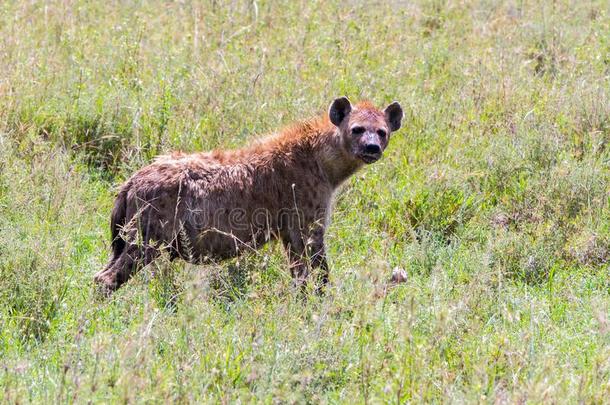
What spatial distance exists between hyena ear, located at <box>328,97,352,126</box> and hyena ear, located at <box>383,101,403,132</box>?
0.27 m

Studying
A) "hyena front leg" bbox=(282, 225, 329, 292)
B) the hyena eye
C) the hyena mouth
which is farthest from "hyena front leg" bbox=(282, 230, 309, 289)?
the hyena eye

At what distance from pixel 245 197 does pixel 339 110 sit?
903mm

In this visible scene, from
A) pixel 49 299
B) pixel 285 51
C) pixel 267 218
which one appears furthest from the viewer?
pixel 285 51

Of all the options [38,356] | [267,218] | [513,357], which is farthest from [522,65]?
[38,356]

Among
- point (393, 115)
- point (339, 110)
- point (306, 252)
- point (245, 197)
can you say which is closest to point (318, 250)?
point (306, 252)

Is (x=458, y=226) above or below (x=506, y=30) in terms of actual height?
below

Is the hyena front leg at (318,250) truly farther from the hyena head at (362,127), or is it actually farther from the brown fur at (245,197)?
the hyena head at (362,127)

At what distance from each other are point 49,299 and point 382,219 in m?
2.40

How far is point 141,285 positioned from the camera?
523 cm

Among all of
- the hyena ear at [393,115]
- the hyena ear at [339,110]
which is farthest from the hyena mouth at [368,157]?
the hyena ear at [393,115]

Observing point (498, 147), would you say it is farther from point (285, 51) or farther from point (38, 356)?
point (38, 356)

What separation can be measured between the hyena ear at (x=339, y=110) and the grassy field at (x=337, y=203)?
72cm

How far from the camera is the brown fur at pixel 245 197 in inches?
211

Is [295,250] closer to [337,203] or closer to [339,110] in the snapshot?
[339,110]
